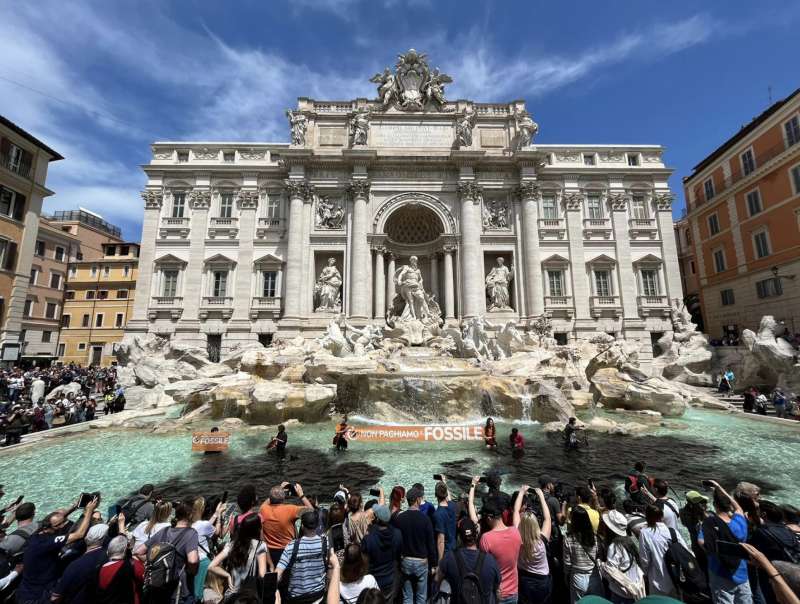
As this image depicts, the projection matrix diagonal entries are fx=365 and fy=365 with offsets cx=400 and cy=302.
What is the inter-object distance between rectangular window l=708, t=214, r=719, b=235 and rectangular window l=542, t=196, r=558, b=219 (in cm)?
1202

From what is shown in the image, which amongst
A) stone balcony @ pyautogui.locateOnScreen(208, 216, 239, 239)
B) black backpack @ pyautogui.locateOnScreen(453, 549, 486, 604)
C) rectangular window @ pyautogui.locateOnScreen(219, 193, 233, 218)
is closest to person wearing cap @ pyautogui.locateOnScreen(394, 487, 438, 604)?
black backpack @ pyautogui.locateOnScreen(453, 549, 486, 604)

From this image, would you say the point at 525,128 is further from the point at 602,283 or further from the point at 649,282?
the point at 649,282

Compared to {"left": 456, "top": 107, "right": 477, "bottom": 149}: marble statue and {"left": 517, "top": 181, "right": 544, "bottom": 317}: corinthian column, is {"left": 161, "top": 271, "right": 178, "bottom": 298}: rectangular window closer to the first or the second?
{"left": 456, "top": 107, "right": 477, "bottom": 149}: marble statue

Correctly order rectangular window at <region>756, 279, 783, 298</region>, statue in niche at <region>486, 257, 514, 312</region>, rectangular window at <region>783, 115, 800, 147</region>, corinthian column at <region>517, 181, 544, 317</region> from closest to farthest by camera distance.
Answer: rectangular window at <region>783, 115, 800, 147</region>, rectangular window at <region>756, 279, 783, 298</region>, corinthian column at <region>517, 181, 544, 317</region>, statue in niche at <region>486, 257, 514, 312</region>

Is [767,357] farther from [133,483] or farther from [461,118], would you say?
[133,483]

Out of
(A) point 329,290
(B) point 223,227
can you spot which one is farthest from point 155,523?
(B) point 223,227

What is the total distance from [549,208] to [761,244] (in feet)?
42.5

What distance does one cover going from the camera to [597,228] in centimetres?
2614

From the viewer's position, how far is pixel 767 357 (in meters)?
16.3

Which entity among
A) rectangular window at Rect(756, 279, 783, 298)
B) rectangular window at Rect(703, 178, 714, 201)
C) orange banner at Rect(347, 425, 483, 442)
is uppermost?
rectangular window at Rect(703, 178, 714, 201)

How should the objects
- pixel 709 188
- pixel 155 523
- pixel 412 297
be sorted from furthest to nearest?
1. pixel 709 188
2. pixel 412 297
3. pixel 155 523

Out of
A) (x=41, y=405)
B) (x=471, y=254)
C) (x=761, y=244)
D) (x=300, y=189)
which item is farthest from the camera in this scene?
(x=300, y=189)

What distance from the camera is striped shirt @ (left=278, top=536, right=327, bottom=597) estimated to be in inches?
119

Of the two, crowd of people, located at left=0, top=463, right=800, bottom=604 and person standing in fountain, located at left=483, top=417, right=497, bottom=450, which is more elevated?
crowd of people, located at left=0, top=463, right=800, bottom=604
